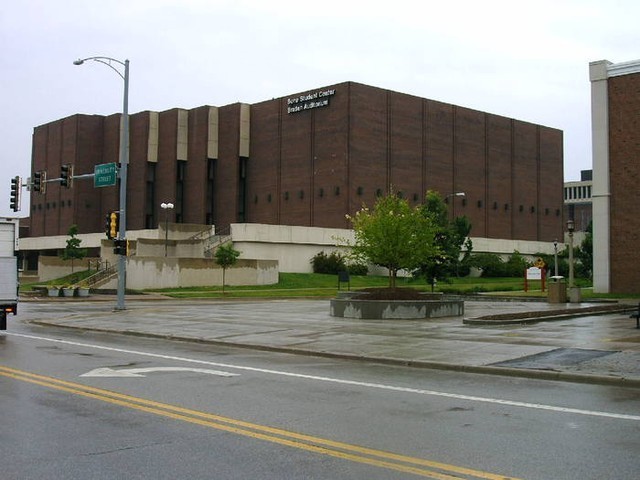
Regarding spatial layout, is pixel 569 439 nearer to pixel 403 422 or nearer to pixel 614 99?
pixel 403 422

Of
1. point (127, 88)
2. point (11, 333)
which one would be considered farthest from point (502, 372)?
point (127, 88)

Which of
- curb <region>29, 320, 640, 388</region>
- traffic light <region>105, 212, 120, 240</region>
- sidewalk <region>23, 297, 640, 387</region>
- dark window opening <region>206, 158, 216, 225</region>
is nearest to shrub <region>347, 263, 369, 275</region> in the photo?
dark window opening <region>206, 158, 216, 225</region>

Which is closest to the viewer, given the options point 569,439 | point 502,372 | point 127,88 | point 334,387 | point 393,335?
point 569,439

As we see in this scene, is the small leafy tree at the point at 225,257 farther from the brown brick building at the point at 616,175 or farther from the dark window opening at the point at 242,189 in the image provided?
the dark window opening at the point at 242,189

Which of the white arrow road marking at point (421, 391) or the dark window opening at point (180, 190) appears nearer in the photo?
the white arrow road marking at point (421, 391)

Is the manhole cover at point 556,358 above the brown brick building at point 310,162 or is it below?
below

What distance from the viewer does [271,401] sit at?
31.7 feet

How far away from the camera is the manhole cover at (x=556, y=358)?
13182 millimetres

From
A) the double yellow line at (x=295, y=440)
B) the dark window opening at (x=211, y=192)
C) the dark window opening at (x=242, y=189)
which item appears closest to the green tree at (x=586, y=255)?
the dark window opening at (x=242, y=189)

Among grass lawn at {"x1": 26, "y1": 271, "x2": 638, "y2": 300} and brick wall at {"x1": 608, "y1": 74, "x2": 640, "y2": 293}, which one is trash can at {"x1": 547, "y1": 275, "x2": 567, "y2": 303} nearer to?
brick wall at {"x1": 608, "y1": 74, "x2": 640, "y2": 293}

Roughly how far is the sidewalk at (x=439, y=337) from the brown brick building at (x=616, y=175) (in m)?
12.5

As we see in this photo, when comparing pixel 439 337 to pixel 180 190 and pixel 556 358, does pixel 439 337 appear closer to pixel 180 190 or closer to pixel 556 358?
pixel 556 358

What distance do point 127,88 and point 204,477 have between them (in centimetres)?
2921

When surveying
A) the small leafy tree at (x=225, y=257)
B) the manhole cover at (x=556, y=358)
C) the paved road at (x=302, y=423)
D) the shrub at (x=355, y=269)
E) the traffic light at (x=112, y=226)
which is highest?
the traffic light at (x=112, y=226)
